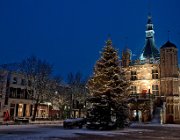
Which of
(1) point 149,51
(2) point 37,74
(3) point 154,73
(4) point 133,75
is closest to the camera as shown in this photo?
(2) point 37,74

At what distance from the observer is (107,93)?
109 feet

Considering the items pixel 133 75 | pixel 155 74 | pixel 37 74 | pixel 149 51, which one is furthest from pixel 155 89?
pixel 37 74

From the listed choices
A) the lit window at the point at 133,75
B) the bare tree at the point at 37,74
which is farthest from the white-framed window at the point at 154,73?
the bare tree at the point at 37,74

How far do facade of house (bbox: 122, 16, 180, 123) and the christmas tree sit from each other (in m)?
23.9

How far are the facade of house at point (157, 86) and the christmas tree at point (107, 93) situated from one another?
78.3 ft

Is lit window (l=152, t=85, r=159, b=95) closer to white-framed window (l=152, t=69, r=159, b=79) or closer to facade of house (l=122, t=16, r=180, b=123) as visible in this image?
facade of house (l=122, t=16, r=180, b=123)

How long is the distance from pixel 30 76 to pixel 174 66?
1240 inches

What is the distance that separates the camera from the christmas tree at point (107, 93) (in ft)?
106

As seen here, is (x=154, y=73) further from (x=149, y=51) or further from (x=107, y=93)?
(x=107, y=93)

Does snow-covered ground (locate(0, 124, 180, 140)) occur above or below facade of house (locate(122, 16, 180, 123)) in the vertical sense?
below

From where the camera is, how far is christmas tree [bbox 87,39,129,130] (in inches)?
1272

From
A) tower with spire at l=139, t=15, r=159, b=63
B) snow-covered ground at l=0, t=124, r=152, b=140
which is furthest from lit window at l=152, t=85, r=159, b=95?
snow-covered ground at l=0, t=124, r=152, b=140

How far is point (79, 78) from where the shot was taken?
74.1 meters

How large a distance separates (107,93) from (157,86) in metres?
33.3
